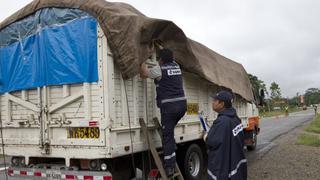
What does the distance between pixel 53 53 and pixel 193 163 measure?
364 centimetres

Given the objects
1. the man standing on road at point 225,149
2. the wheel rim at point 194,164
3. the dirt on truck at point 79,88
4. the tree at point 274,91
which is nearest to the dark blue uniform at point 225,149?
the man standing on road at point 225,149

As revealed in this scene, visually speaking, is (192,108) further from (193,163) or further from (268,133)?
(268,133)

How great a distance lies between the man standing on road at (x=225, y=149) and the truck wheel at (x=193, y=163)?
9.27 ft

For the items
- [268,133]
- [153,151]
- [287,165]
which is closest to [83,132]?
[153,151]

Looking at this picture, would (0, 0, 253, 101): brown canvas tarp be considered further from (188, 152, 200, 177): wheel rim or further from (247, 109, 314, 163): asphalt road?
(247, 109, 314, 163): asphalt road

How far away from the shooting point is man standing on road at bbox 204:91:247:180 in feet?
16.0

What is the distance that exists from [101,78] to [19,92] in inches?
71.4

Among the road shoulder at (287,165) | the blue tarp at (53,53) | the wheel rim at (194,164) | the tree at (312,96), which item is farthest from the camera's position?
the tree at (312,96)

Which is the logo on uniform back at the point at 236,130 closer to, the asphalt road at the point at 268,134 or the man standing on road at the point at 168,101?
the man standing on road at the point at 168,101

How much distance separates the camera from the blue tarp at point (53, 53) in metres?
5.91

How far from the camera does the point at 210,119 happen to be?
9.26 meters

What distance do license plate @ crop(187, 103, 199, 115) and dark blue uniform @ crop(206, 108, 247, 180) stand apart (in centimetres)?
318

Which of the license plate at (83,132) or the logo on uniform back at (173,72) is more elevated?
the logo on uniform back at (173,72)

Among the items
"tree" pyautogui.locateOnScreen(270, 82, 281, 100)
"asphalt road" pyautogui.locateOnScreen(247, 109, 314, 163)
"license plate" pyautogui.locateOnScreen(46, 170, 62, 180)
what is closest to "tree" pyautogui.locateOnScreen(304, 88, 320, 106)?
"tree" pyautogui.locateOnScreen(270, 82, 281, 100)
